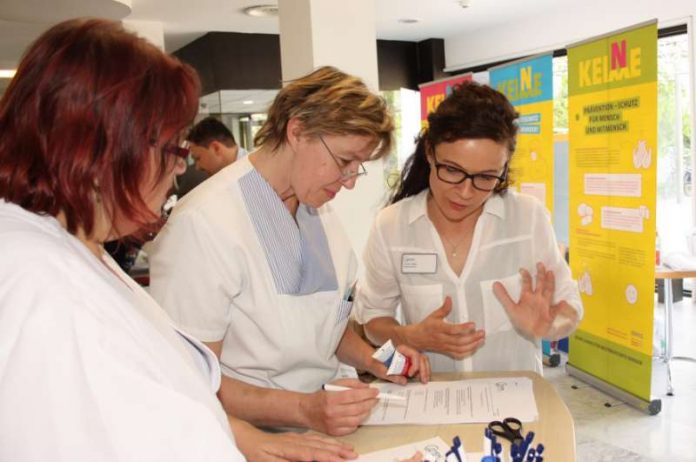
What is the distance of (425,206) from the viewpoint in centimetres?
203

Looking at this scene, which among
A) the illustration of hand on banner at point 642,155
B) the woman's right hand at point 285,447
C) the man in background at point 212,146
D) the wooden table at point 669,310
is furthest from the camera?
the man in background at point 212,146

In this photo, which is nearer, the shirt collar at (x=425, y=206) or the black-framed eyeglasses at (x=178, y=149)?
the black-framed eyeglasses at (x=178, y=149)

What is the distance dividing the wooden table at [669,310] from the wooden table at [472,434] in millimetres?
3097

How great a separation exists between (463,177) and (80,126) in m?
1.27

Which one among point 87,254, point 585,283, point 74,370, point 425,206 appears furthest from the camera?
point 585,283

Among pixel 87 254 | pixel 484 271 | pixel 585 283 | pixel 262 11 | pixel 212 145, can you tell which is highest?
pixel 262 11

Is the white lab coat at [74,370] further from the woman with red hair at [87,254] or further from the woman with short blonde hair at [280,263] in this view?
the woman with short blonde hair at [280,263]

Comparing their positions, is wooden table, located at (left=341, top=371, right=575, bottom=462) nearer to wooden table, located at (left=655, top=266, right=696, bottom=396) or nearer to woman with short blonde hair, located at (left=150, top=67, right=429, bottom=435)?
woman with short blonde hair, located at (left=150, top=67, right=429, bottom=435)

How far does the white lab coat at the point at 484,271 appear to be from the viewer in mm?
1908

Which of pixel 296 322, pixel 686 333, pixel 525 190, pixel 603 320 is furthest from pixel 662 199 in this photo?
pixel 296 322

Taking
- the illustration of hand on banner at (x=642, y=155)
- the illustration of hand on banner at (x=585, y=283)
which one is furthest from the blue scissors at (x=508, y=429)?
the illustration of hand on banner at (x=585, y=283)

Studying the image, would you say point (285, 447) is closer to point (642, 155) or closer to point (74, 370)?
point (74, 370)

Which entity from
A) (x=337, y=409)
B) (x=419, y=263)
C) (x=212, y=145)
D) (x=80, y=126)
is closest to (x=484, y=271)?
(x=419, y=263)

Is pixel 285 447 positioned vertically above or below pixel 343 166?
below
